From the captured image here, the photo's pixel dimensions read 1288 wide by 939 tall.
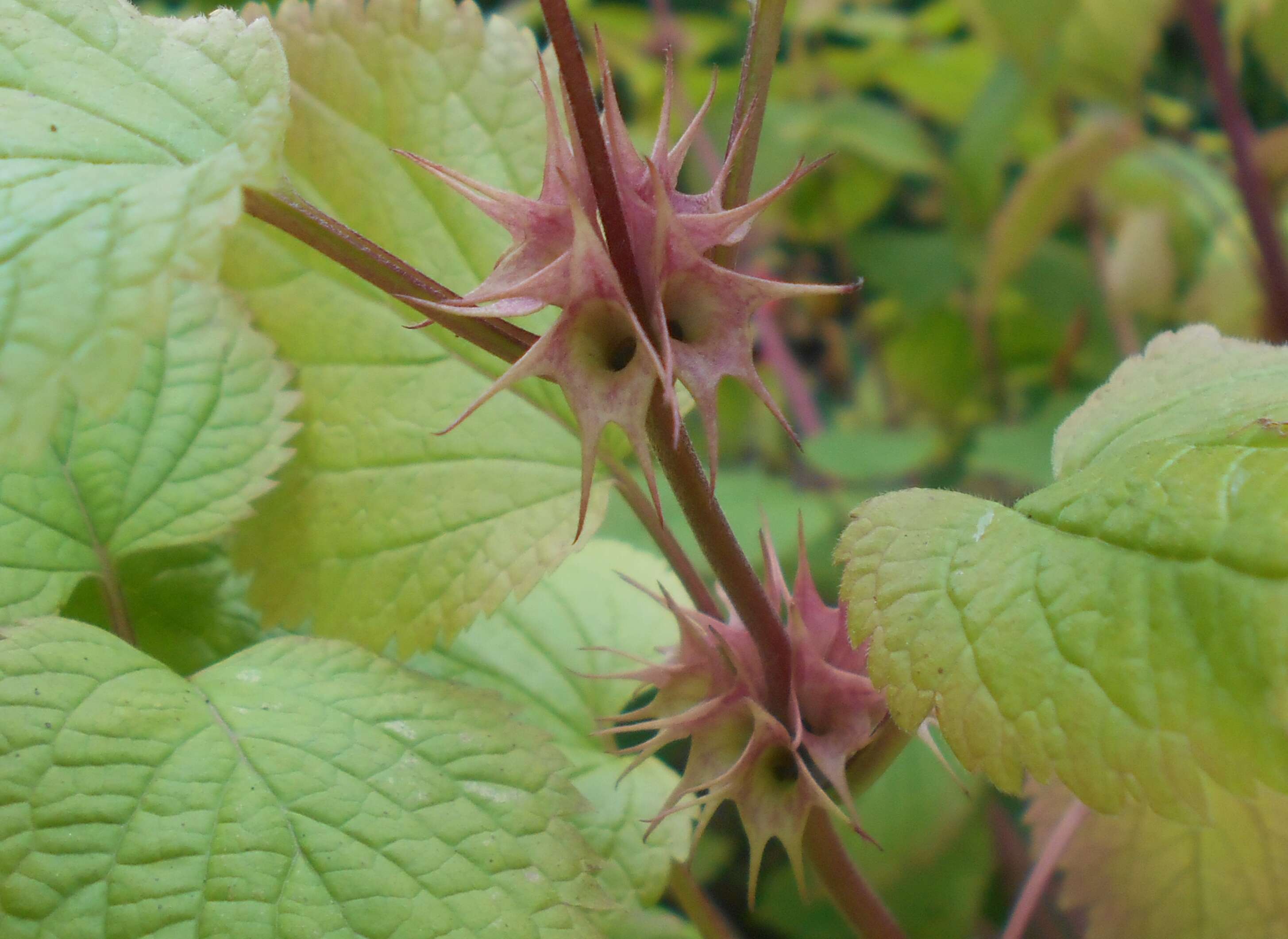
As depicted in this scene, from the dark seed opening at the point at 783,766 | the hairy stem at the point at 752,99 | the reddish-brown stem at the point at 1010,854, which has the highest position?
the hairy stem at the point at 752,99

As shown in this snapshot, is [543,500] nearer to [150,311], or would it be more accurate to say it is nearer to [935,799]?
[150,311]

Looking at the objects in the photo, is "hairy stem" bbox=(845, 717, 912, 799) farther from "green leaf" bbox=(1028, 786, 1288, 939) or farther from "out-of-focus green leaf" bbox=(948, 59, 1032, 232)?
"out-of-focus green leaf" bbox=(948, 59, 1032, 232)

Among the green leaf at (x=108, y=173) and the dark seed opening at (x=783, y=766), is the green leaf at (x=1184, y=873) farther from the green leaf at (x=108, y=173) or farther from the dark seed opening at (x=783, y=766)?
the green leaf at (x=108, y=173)

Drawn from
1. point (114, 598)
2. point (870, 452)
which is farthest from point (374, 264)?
point (870, 452)

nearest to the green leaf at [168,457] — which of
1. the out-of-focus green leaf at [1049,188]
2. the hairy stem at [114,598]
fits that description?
the hairy stem at [114,598]

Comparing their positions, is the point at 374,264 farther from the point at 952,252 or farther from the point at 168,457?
the point at 952,252

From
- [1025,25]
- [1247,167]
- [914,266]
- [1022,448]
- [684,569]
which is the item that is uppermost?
[1025,25]

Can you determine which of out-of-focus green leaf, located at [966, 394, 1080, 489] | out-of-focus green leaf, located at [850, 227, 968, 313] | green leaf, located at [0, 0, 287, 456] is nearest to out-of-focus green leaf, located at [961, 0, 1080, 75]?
out-of-focus green leaf, located at [850, 227, 968, 313]
